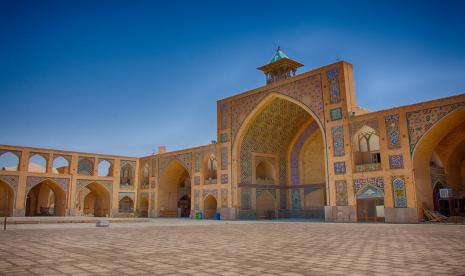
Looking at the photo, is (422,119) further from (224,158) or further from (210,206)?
(210,206)

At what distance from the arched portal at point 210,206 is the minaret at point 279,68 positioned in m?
9.12

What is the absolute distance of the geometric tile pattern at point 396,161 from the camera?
632 inches

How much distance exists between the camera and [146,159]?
32688 mm

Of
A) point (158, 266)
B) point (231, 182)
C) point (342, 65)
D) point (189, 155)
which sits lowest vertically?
point (158, 266)

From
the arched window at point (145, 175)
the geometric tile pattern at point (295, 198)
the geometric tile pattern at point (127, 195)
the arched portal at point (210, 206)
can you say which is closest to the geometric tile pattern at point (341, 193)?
the geometric tile pattern at point (295, 198)

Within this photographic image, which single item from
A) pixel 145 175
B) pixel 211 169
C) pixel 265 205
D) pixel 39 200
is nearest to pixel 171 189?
pixel 145 175

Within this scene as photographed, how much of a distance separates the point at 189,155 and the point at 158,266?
23.6 metres

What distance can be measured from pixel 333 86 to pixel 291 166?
8377mm

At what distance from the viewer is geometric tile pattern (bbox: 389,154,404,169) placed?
16.1 metres

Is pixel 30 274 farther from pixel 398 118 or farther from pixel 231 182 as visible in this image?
pixel 231 182

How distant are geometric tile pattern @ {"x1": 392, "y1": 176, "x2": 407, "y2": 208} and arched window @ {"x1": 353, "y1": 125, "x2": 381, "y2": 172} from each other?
1.58m

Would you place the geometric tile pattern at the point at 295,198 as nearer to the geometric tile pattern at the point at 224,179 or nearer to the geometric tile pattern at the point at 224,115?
the geometric tile pattern at the point at 224,179

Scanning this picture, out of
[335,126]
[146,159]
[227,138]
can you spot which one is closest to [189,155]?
[227,138]

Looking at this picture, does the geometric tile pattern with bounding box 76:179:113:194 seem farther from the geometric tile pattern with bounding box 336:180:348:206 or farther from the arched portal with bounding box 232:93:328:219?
the geometric tile pattern with bounding box 336:180:348:206
